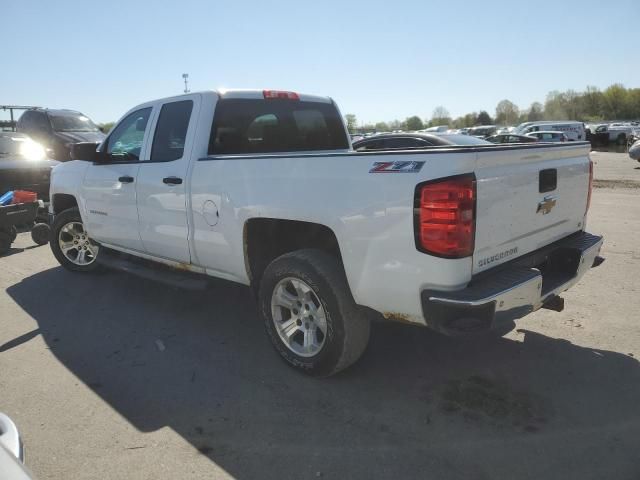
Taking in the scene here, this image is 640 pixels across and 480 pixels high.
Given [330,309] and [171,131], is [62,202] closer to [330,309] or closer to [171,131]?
[171,131]

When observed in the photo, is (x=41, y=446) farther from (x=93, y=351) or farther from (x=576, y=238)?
(x=576, y=238)

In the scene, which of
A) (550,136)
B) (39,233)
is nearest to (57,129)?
(39,233)

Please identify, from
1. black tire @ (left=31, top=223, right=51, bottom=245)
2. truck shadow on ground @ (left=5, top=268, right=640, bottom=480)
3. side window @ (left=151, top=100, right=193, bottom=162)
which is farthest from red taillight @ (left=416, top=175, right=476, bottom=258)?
black tire @ (left=31, top=223, right=51, bottom=245)

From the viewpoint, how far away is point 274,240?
12.5ft

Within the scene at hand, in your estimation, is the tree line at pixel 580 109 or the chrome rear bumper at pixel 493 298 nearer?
the chrome rear bumper at pixel 493 298

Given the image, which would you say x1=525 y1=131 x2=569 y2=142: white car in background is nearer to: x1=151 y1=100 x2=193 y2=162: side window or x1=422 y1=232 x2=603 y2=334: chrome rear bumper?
x1=151 y1=100 x2=193 y2=162: side window

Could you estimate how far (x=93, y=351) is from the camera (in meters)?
3.98

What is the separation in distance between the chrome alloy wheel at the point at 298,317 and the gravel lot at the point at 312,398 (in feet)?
0.75

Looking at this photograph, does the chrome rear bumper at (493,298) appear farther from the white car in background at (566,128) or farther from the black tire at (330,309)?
the white car in background at (566,128)

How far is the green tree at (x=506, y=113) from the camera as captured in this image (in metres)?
133

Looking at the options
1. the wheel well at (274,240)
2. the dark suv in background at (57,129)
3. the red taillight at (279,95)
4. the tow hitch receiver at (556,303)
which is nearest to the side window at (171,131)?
the red taillight at (279,95)

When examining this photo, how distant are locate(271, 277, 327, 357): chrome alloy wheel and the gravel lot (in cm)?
23

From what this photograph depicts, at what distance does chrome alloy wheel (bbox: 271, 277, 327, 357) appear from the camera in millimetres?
3391

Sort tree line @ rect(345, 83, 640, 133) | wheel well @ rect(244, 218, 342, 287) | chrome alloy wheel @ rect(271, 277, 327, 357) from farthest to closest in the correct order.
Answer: tree line @ rect(345, 83, 640, 133), wheel well @ rect(244, 218, 342, 287), chrome alloy wheel @ rect(271, 277, 327, 357)
